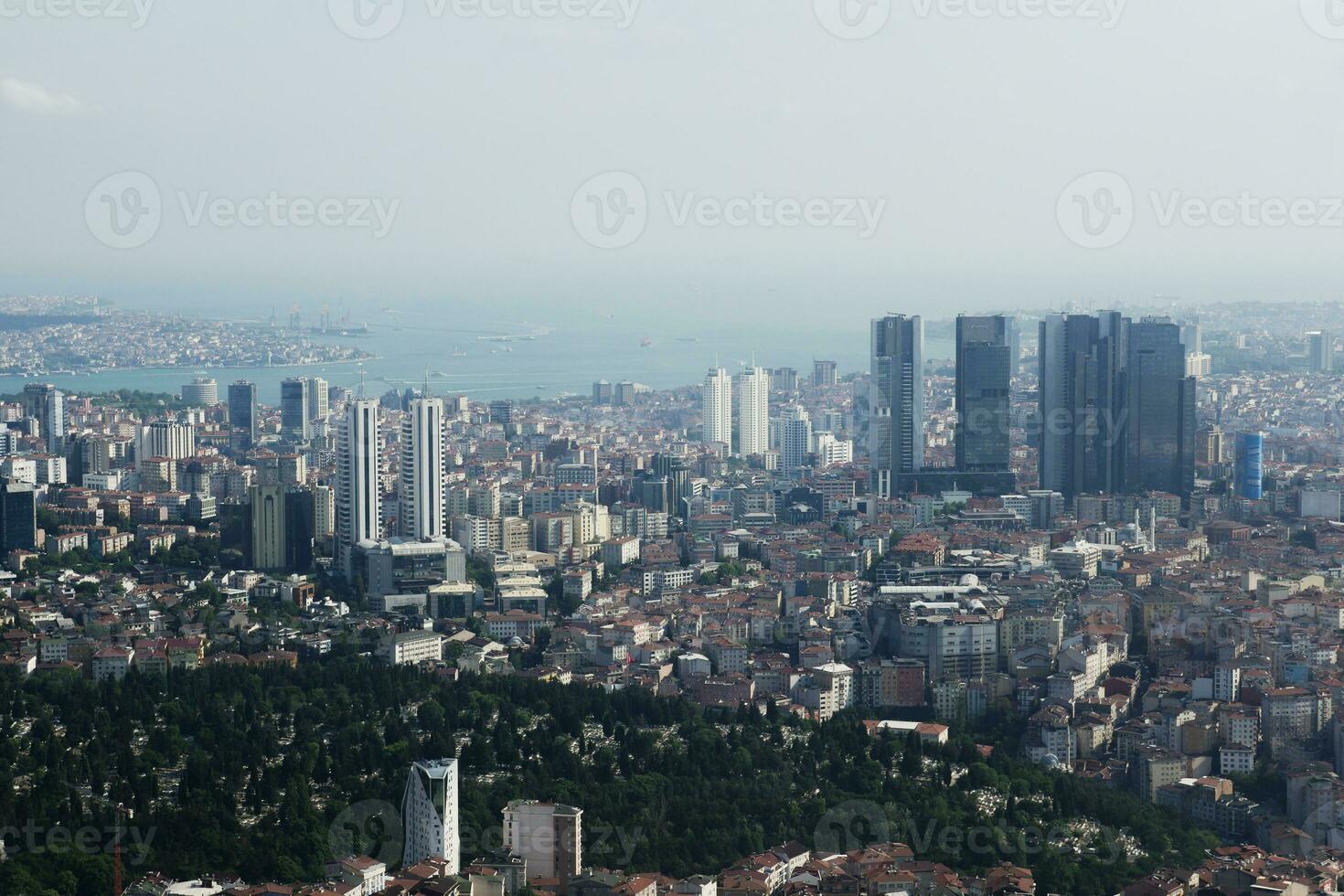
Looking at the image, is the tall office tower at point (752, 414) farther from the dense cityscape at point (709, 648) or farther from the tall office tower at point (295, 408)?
the tall office tower at point (295, 408)

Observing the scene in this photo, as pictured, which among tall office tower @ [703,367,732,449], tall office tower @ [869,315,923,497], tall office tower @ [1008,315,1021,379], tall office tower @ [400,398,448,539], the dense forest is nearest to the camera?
the dense forest

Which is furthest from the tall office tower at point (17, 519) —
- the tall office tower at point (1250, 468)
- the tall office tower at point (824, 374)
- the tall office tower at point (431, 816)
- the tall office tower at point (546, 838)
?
the tall office tower at point (824, 374)

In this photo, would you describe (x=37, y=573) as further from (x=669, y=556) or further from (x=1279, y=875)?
(x=1279, y=875)

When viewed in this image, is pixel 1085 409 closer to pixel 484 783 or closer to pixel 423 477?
pixel 423 477

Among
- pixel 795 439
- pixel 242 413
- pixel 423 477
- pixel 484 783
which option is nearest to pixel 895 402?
pixel 795 439

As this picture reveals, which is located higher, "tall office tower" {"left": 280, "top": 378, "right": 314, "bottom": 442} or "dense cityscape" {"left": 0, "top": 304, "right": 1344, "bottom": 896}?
"tall office tower" {"left": 280, "top": 378, "right": 314, "bottom": 442}

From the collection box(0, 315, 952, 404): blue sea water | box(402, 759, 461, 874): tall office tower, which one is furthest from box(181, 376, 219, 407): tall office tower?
box(402, 759, 461, 874): tall office tower

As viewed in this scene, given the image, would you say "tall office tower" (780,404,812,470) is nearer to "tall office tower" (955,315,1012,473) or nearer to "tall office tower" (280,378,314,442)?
"tall office tower" (955,315,1012,473)
